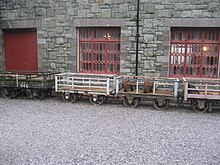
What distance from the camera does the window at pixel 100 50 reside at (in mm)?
9352

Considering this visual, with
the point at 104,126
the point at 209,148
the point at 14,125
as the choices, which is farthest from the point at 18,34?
the point at 209,148

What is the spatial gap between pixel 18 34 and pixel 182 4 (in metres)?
7.25

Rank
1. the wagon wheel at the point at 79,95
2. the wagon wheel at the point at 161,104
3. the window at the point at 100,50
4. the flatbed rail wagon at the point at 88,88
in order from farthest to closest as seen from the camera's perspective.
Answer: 1. the window at the point at 100,50
2. the wagon wheel at the point at 79,95
3. the flatbed rail wagon at the point at 88,88
4. the wagon wheel at the point at 161,104

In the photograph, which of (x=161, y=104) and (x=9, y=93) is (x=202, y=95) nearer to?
(x=161, y=104)

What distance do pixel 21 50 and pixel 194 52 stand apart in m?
7.56

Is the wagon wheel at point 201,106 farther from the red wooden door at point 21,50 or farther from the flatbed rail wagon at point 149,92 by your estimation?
the red wooden door at point 21,50

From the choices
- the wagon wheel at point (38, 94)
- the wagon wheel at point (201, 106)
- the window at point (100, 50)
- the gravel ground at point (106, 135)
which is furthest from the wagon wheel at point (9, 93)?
the wagon wheel at point (201, 106)

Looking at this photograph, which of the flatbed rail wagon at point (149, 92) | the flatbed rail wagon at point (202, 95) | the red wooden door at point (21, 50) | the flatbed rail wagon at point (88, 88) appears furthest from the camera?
the red wooden door at point (21, 50)

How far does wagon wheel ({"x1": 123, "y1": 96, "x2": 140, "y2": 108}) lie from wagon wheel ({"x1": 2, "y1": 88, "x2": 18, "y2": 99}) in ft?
14.7

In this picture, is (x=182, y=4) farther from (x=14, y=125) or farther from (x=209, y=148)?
(x=14, y=125)

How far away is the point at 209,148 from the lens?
454 centimetres

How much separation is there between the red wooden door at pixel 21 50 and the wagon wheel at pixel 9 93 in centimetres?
162

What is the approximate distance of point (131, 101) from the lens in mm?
7832

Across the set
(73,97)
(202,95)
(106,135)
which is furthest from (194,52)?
(106,135)
